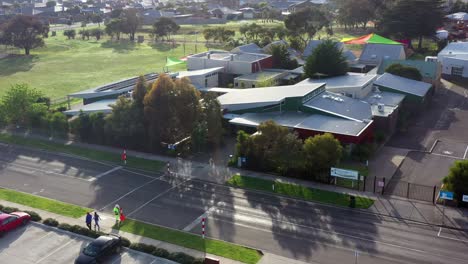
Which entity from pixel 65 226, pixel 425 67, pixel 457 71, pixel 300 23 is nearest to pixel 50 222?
→ pixel 65 226

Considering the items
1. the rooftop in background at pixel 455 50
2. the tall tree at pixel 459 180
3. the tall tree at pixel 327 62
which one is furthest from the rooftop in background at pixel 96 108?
the rooftop in background at pixel 455 50

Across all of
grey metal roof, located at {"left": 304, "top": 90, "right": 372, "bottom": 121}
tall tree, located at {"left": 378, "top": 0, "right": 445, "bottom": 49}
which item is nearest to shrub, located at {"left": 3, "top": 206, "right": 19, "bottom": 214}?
grey metal roof, located at {"left": 304, "top": 90, "right": 372, "bottom": 121}

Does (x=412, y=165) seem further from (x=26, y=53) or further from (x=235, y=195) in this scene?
(x=26, y=53)

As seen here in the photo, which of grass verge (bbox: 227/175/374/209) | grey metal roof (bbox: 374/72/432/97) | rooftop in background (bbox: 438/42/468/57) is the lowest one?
grass verge (bbox: 227/175/374/209)

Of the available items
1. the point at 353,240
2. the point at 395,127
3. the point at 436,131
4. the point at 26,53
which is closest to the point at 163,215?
the point at 353,240

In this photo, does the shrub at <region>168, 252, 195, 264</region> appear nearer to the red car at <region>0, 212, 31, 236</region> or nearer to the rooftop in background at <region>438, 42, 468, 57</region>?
the red car at <region>0, 212, 31, 236</region>

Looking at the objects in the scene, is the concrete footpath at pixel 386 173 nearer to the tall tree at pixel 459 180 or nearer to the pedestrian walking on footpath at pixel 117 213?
the tall tree at pixel 459 180

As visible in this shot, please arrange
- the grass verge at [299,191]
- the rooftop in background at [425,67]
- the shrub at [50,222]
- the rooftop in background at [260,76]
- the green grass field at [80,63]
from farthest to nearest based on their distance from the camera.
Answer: the green grass field at [80,63], the rooftop in background at [425,67], the rooftop in background at [260,76], the grass verge at [299,191], the shrub at [50,222]
